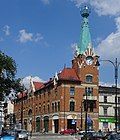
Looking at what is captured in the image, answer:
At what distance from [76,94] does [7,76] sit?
59.4m

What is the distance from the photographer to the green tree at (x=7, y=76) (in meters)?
46.2

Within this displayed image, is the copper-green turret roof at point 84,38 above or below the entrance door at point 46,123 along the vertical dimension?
above

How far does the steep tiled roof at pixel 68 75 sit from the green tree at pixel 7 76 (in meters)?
57.1

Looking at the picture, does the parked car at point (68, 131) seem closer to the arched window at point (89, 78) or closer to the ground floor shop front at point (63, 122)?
the ground floor shop front at point (63, 122)

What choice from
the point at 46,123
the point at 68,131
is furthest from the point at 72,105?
the point at 46,123

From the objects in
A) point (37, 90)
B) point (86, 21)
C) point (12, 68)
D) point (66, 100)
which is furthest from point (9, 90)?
point (37, 90)

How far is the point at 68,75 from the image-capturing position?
107 metres

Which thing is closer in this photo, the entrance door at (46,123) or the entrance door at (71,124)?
the entrance door at (71,124)

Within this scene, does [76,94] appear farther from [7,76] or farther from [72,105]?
[7,76]

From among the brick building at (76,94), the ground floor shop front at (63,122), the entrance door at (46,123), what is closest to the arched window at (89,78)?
the brick building at (76,94)

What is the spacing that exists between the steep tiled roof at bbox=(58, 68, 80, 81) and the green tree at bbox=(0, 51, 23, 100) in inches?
2250

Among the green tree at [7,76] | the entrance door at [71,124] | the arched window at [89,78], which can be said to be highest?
the arched window at [89,78]

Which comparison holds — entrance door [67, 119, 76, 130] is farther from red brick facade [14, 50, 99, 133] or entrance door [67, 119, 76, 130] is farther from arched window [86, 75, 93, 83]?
arched window [86, 75, 93, 83]

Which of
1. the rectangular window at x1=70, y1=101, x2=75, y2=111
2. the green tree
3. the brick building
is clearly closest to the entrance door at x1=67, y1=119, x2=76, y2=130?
the brick building
